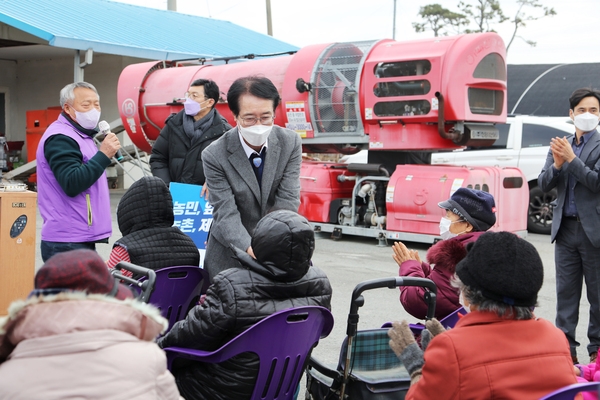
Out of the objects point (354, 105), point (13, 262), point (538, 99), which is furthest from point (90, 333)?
point (538, 99)

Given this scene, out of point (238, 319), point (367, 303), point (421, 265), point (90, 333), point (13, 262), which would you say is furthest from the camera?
point (367, 303)

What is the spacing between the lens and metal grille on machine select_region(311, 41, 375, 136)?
1080 cm

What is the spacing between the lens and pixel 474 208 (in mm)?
3961

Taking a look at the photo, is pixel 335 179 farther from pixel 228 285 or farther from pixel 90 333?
pixel 90 333

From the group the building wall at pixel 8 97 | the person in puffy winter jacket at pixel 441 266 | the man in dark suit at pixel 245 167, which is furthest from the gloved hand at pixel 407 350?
the building wall at pixel 8 97

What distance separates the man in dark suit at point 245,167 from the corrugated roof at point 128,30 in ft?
39.3

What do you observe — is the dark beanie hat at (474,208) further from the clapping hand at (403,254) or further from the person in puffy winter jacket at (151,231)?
the person in puffy winter jacket at (151,231)

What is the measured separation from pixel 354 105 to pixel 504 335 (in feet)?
28.6

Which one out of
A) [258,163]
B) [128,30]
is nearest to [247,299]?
[258,163]

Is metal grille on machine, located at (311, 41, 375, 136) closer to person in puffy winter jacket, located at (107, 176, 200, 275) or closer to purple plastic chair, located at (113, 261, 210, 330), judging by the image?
person in puffy winter jacket, located at (107, 176, 200, 275)

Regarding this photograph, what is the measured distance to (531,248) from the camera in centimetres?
242

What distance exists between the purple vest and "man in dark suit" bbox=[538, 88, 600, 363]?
3.36m

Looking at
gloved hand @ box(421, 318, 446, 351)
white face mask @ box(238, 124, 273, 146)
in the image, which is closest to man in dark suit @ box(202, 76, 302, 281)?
white face mask @ box(238, 124, 273, 146)

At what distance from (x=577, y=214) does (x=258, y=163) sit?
269 cm
